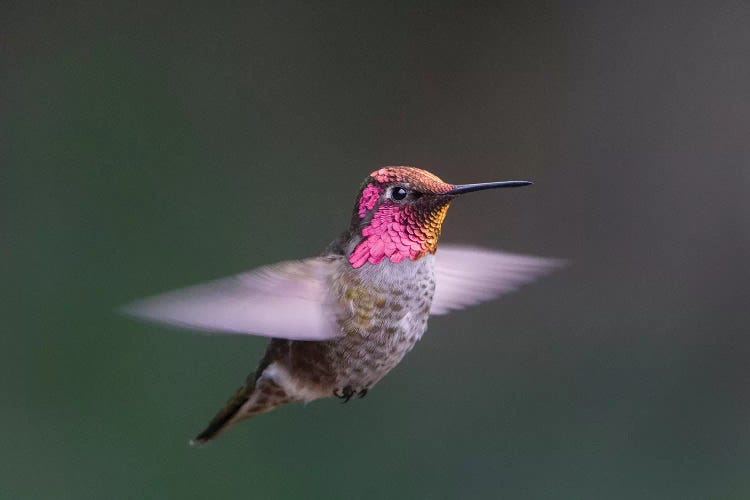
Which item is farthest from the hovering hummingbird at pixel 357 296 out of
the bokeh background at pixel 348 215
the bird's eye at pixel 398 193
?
the bokeh background at pixel 348 215

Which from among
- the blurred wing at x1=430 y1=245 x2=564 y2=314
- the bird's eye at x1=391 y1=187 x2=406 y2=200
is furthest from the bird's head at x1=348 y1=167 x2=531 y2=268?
the blurred wing at x1=430 y1=245 x2=564 y2=314

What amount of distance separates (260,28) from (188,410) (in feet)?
4.04

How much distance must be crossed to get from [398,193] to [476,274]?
227 mm

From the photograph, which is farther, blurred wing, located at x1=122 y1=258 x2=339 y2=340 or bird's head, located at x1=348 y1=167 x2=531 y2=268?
bird's head, located at x1=348 y1=167 x2=531 y2=268

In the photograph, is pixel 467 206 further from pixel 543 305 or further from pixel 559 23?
pixel 559 23

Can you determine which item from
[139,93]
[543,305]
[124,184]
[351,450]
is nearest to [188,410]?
[351,450]

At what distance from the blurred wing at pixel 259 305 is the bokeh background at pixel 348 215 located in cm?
172

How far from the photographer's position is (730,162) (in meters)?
3.00

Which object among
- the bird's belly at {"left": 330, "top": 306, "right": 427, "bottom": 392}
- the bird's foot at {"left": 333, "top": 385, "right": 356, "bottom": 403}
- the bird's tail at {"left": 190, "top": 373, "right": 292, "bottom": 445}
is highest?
the bird's belly at {"left": 330, "top": 306, "right": 427, "bottom": 392}

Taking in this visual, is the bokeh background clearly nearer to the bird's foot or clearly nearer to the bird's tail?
the bird's tail

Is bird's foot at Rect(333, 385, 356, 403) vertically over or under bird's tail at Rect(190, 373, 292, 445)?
over

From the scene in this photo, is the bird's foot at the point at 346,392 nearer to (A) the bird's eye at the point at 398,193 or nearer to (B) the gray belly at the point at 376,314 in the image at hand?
(B) the gray belly at the point at 376,314

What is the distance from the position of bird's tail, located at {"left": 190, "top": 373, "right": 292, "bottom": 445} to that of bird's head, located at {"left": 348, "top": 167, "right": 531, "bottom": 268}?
217mm

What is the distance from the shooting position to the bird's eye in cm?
86
